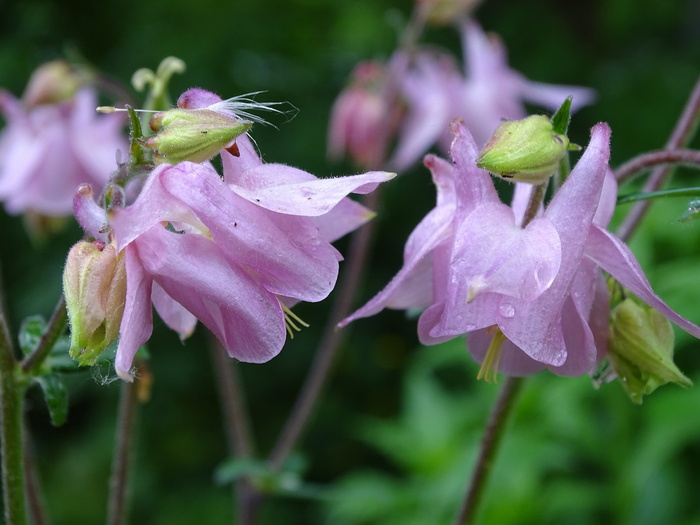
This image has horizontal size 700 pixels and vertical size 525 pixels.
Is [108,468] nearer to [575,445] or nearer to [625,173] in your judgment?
[575,445]

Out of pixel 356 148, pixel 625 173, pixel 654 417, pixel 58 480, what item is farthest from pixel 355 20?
pixel 625 173

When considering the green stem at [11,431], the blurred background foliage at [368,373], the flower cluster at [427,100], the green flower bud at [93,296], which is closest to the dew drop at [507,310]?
the green flower bud at [93,296]

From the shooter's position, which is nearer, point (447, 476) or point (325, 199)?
point (325, 199)

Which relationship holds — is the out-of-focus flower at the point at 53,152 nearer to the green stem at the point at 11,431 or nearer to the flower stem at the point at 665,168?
the green stem at the point at 11,431

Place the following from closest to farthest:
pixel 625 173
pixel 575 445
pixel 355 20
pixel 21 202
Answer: pixel 625 173, pixel 21 202, pixel 575 445, pixel 355 20

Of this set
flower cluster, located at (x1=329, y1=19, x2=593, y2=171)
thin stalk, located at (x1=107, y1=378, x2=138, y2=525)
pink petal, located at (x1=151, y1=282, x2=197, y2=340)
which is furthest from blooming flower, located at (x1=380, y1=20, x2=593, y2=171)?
pink petal, located at (x1=151, y1=282, x2=197, y2=340)

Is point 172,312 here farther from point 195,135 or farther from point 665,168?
point 665,168

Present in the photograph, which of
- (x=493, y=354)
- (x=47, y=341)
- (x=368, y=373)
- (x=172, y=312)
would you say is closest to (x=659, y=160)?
(x=493, y=354)

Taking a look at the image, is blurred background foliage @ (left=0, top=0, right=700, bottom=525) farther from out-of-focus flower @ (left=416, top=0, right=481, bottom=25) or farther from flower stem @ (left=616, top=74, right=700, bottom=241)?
flower stem @ (left=616, top=74, right=700, bottom=241)
